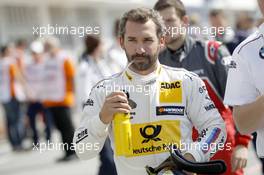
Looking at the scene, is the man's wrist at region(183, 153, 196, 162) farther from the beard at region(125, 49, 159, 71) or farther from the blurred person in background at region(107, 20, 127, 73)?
the blurred person in background at region(107, 20, 127, 73)

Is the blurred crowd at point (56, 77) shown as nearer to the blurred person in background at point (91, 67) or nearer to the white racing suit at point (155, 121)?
the blurred person in background at point (91, 67)

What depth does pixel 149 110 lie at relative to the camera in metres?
3.11

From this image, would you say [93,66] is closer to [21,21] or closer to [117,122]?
[117,122]

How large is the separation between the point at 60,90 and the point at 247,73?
7.16m

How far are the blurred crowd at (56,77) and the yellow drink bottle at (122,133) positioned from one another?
8.91ft

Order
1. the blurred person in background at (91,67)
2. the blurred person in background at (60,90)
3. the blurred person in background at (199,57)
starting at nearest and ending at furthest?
the blurred person in background at (199,57)
the blurred person in background at (91,67)
the blurred person in background at (60,90)

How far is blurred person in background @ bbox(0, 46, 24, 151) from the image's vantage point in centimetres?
1128

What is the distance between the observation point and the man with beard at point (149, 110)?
306 centimetres

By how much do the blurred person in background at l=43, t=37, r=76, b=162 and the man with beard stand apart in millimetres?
6430

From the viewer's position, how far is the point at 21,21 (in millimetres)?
20469

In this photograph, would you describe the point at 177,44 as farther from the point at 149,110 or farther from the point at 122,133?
the point at 122,133

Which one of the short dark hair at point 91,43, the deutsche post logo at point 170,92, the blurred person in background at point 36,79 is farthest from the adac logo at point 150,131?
the blurred person in background at point 36,79

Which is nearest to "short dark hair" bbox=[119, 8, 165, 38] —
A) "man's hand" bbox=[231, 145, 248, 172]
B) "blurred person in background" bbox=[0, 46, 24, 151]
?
"man's hand" bbox=[231, 145, 248, 172]

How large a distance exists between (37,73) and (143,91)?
7920mm
